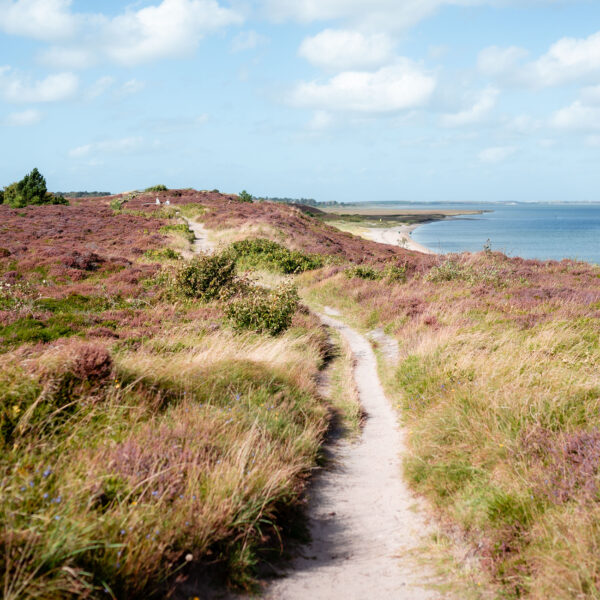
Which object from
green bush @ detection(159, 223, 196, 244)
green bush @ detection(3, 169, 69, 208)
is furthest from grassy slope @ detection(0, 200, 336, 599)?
green bush @ detection(3, 169, 69, 208)

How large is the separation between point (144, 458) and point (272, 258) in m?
22.7

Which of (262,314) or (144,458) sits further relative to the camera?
(262,314)

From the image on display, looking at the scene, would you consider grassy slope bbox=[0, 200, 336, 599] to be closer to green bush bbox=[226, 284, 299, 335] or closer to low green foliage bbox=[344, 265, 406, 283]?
green bush bbox=[226, 284, 299, 335]

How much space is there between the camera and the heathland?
3.76 meters

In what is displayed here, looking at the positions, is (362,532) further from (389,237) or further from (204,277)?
(389,237)

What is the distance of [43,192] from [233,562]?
211 feet

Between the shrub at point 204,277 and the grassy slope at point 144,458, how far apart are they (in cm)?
559

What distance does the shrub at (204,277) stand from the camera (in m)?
16.2

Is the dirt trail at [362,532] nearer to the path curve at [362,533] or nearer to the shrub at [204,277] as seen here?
the path curve at [362,533]

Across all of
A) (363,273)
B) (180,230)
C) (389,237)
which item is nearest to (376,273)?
(363,273)

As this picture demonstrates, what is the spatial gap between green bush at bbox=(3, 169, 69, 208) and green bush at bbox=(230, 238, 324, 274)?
129ft

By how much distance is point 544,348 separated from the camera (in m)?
9.62

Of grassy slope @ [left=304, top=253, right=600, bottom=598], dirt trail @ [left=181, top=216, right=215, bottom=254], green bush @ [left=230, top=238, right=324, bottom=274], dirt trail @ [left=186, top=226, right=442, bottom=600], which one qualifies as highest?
dirt trail @ [left=181, top=216, right=215, bottom=254]

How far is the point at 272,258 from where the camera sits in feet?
89.0
